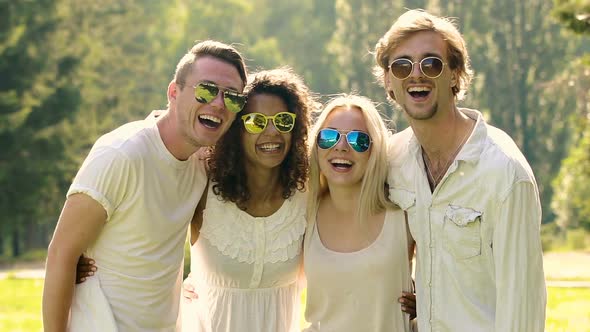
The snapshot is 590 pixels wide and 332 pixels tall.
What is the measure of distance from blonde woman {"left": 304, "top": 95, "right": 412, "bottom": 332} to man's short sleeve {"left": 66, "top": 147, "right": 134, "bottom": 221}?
1370mm

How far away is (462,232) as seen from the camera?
486cm

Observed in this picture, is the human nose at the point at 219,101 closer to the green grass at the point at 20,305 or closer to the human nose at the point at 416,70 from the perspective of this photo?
the human nose at the point at 416,70

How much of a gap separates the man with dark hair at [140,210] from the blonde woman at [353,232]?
748mm

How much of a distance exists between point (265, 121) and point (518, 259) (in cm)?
198

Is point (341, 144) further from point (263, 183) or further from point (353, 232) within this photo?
point (263, 183)

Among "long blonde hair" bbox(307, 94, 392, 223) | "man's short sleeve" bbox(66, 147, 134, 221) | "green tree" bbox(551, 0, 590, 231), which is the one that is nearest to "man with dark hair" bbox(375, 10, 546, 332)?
"long blonde hair" bbox(307, 94, 392, 223)

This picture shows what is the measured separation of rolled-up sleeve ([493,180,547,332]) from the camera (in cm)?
461

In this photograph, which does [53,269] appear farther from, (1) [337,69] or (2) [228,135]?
(1) [337,69]

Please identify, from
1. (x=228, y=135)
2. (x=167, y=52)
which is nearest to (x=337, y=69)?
(x=167, y=52)

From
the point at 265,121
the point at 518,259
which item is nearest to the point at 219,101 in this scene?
the point at 265,121

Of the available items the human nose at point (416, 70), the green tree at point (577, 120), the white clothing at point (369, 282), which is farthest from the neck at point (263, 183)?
the green tree at point (577, 120)

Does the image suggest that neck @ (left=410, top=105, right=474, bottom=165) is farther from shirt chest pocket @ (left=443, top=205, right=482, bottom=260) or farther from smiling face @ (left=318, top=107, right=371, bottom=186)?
smiling face @ (left=318, top=107, right=371, bottom=186)

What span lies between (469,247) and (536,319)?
0.54 m

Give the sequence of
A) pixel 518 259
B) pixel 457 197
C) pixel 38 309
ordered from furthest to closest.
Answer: pixel 38 309 < pixel 457 197 < pixel 518 259
